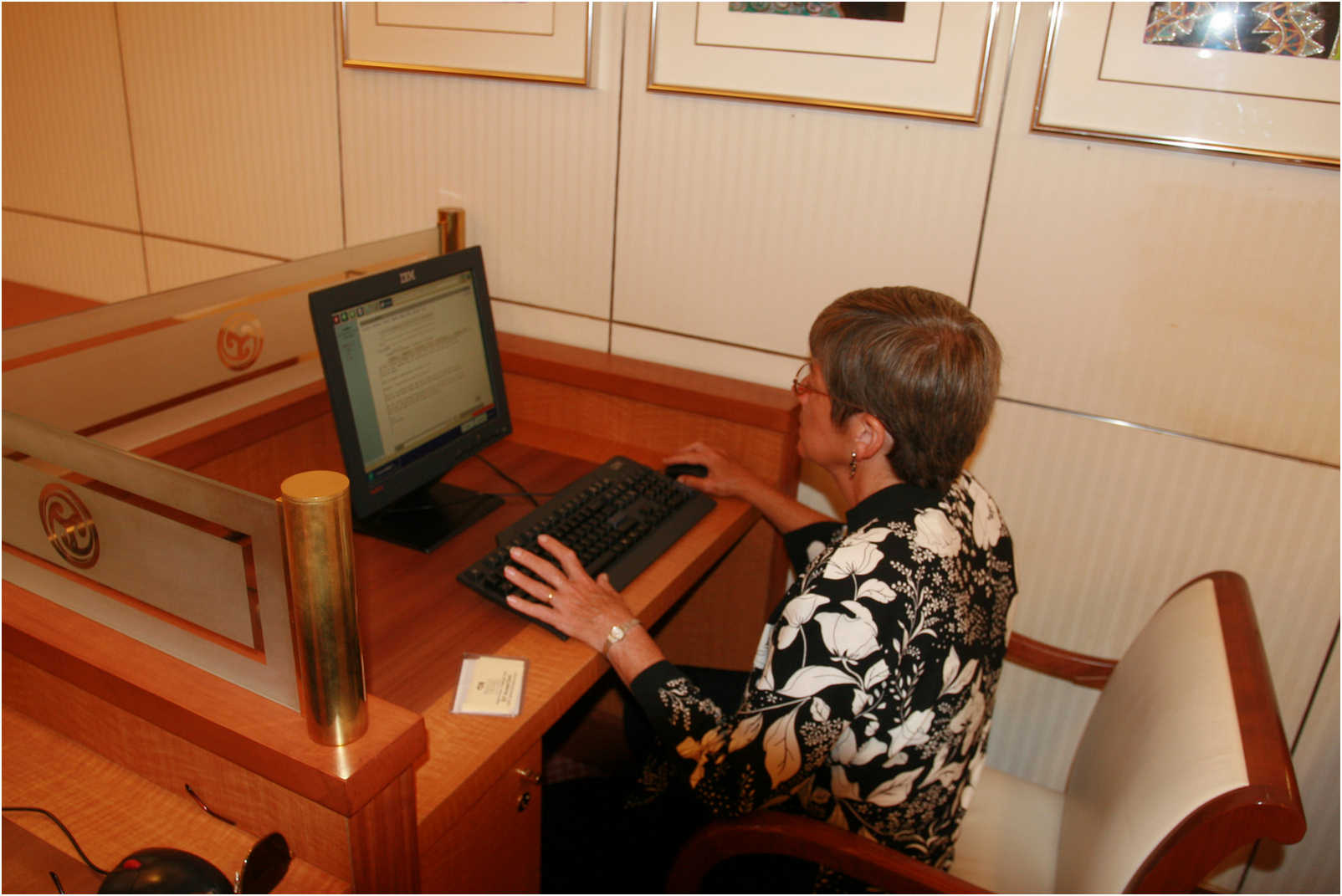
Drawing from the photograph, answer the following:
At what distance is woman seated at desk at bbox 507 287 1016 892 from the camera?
119 centimetres


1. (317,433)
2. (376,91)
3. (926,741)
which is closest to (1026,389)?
(926,741)

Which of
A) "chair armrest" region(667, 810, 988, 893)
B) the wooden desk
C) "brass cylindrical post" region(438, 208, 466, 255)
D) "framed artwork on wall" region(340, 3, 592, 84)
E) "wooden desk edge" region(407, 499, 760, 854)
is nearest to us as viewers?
the wooden desk

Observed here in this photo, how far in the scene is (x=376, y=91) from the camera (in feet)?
6.89

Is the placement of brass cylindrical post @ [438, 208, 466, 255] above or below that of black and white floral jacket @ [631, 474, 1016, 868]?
above

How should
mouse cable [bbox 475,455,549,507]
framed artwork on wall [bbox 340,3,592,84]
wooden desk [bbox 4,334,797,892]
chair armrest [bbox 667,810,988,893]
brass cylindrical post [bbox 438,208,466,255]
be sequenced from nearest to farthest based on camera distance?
wooden desk [bbox 4,334,797,892]
chair armrest [bbox 667,810,988,893]
mouse cable [bbox 475,455,549,507]
framed artwork on wall [bbox 340,3,592,84]
brass cylindrical post [bbox 438,208,466,255]

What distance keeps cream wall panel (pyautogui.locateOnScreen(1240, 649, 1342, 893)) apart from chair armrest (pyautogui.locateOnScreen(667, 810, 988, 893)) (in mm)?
881

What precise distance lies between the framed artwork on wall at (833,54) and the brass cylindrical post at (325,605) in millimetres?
1231

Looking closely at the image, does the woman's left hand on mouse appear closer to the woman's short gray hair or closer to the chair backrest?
the woman's short gray hair

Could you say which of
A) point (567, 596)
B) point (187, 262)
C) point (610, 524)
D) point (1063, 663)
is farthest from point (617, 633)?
point (187, 262)

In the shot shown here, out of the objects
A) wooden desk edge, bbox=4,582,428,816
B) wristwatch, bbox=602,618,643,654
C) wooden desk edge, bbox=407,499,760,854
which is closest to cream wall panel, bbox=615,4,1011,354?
wooden desk edge, bbox=407,499,760,854

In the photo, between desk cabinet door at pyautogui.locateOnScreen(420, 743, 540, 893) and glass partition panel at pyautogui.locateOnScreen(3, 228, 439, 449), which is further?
glass partition panel at pyautogui.locateOnScreen(3, 228, 439, 449)

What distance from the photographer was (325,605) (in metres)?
0.83

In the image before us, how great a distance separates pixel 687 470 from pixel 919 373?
64cm

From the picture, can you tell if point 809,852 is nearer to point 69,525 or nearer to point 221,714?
point 221,714
